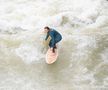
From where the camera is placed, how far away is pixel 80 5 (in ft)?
45.0

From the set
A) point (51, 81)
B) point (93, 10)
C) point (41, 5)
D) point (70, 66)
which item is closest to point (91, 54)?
point (70, 66)

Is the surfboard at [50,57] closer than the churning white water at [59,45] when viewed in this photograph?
No

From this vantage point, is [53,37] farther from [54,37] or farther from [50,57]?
[50,57]

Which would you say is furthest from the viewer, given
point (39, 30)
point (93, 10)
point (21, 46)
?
point (93, 10)

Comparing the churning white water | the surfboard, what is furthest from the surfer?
the churning white water

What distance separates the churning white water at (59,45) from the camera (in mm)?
9711

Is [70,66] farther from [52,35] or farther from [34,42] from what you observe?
[34,42]

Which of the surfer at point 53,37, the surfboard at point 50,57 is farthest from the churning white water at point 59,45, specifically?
the surfer at point 53,37

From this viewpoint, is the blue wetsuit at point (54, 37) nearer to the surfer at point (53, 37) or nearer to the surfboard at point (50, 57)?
→ the surfer at point (53, 37)

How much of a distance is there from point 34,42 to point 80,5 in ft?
10.8

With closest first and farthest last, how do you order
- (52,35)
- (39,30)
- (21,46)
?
(52,35), (21,46), (39,30)

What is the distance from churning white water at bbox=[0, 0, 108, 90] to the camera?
31.9 ft

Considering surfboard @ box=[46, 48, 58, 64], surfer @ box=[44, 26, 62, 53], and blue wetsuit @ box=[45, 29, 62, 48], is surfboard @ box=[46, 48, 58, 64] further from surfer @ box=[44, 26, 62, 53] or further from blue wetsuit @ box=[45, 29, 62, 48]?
blue wetsuit @ box=[45, 29, 62, 48]

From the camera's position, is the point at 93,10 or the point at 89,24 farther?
the point at 93,10
